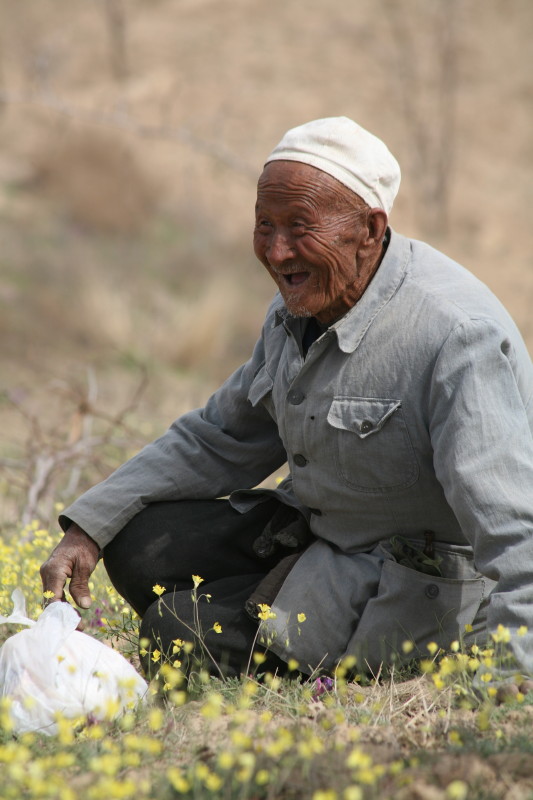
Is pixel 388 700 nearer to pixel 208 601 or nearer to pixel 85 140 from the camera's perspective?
pixel 208 601

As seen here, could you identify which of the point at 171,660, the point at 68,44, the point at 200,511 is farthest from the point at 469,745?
the point at 68,44

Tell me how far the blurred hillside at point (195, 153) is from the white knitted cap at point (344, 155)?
4.11m

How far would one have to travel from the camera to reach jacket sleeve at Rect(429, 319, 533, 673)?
223 centimetres

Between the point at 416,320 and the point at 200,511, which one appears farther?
the point at 200,511

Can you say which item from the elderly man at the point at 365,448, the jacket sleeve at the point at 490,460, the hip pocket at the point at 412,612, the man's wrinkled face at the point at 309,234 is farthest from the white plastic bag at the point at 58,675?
the man's wrinkled face at the point at 309,234

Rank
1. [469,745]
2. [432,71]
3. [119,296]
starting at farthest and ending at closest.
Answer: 1. [432,71]
2. [119,296]
3. [469,745]

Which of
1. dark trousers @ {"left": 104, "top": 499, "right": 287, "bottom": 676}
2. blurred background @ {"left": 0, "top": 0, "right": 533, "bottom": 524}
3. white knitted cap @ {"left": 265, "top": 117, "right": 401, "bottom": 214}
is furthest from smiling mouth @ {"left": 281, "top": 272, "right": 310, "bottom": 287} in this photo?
blurred background @ {"left": 0, "top": 0, "right": 533, "bottom": 524}

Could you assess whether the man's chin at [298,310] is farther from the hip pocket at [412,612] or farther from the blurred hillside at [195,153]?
the blurred hillside at [195,153]

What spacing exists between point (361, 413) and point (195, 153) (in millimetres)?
14784

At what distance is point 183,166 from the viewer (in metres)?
16.3

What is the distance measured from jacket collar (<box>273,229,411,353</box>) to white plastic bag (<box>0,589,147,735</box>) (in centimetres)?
103

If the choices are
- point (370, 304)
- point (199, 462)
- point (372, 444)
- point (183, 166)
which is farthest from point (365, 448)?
point (183, 166)

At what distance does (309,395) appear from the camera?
2.69 m

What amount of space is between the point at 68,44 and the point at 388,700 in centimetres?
2212
